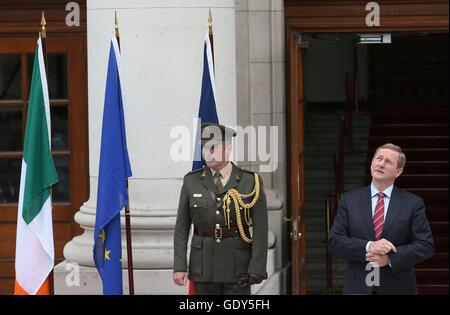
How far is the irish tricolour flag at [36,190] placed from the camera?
9.17 m

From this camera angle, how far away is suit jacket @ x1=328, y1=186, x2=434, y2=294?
8.26 meters

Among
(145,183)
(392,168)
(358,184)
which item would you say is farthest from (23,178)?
(358,184)

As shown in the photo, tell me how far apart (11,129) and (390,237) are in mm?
5003

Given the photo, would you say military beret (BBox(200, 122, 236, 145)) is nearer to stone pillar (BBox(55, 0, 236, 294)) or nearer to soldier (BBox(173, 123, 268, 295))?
soldier (BBox(173, 123, 268, 295))

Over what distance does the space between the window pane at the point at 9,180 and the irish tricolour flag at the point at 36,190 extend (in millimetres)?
3078

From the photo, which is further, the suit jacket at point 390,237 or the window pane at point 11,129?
the window pane at point 11,129

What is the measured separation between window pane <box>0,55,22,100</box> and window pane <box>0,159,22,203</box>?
0.62 meters

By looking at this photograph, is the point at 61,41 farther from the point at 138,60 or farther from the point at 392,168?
the point at 392,168

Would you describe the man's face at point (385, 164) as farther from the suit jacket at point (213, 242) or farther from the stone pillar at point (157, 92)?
the stone pillar at point (157, 92)

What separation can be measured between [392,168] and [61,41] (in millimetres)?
4669

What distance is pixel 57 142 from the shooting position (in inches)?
478

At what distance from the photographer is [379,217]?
8.38 m

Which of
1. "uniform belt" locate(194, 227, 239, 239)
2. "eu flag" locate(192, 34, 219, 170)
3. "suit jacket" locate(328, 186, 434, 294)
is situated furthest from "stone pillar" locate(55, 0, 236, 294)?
"suit jacket" locate(328, 186, 434, 294)

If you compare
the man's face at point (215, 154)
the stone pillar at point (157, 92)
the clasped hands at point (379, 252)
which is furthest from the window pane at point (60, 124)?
the clasped hands at point (379, 252)
